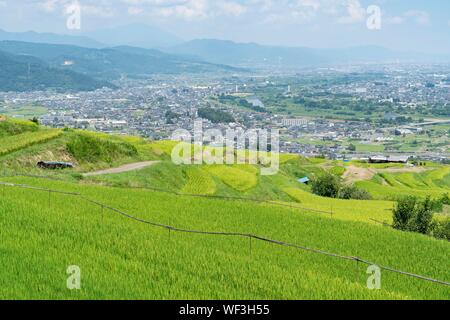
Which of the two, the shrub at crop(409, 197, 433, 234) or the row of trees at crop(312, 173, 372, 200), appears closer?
the shrub at crop(409, 197, 433, 234)

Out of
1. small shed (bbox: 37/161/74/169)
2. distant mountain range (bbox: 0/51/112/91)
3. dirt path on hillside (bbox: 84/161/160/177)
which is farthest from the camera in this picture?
distant mountain range (bbox: 0/51/112/91)

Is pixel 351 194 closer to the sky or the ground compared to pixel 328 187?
closer to the ground

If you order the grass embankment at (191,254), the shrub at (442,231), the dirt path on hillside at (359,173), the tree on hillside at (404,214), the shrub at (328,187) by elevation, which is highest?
the grass embankment at (191,254)

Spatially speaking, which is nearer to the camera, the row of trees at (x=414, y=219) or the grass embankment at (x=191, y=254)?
the grass embankment at (x=191, y=254)

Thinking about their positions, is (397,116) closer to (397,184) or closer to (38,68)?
(397,184)

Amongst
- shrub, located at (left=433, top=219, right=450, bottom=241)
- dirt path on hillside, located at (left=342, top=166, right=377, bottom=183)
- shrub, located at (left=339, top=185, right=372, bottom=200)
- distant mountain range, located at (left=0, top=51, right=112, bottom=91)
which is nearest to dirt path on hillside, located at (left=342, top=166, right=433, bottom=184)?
dirt path on hillside, located at (left=342, top=166, right=377, bottom=183)

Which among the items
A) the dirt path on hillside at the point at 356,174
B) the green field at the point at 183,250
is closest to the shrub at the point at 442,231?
the green field at the point at 183,250

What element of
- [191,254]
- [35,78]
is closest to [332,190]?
[191,254]

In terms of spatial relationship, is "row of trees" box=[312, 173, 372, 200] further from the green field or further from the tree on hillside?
the tree on hillside

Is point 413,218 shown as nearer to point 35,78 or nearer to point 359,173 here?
point 359,173

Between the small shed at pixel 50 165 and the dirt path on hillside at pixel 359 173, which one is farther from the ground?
the small shed at pixel 50 165

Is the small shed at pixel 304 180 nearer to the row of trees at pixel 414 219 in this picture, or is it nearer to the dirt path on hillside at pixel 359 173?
the dirt path on hillside at pixel 359 173

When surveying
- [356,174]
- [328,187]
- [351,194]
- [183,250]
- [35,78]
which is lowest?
[356,174]
